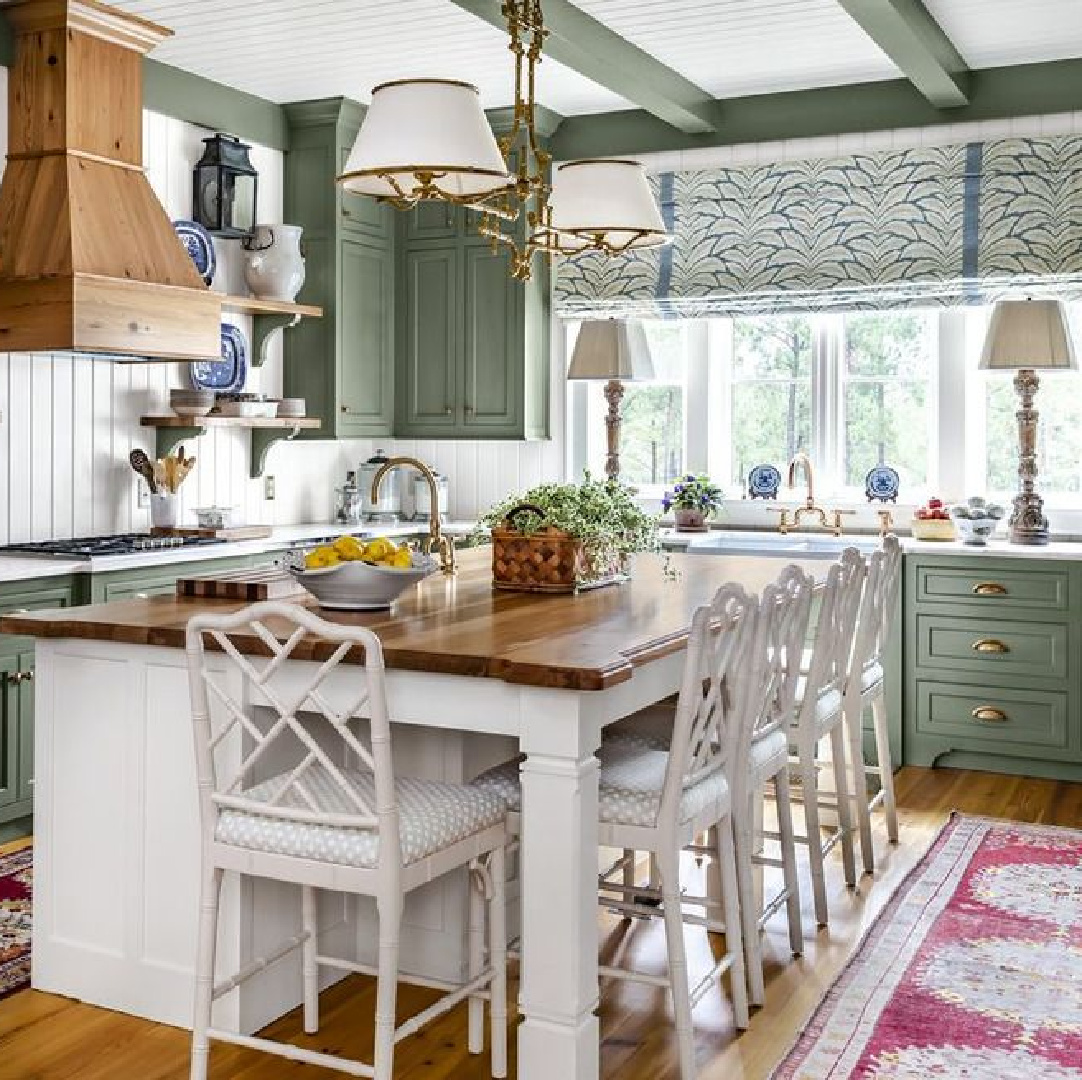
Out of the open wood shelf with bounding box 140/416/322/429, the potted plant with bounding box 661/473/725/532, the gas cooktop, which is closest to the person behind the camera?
the gas cooktop

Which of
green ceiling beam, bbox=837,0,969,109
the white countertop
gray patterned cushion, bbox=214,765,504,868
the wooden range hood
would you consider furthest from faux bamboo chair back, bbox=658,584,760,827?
the wooden range hood

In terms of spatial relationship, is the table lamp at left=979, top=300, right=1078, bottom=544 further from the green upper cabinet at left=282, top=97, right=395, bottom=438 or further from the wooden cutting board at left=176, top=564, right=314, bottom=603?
the wooden cutting board at left=176, top=564, right=314, bottom=603

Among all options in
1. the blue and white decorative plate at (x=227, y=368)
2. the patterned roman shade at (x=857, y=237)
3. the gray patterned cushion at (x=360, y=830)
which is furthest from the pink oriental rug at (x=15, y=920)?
the patterned roman shade at (x=857, y=237)

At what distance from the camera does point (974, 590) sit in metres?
5.37

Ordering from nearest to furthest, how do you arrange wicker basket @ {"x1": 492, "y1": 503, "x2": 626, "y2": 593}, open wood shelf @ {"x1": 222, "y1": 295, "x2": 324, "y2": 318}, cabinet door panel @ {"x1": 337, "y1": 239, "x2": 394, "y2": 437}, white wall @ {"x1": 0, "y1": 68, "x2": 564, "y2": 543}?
wicker basket @ {"x1": 492, "y1": 503, "x2": 626, "y2": 593}
white wall @ {"x1": 0, "y1": 68, "x2": 564, "y2": 543}
open wood shelf @ {"x1": 222, "y1": 295, "x2": 324, "y2": 318}
cabinet door panel @ {"x1": 337, "y1": 239, "x2": 394, "y2": 437}

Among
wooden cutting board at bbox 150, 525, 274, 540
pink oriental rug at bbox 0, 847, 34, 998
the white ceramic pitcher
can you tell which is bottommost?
pink oriental rug at bbox 0, 847, 34, 998

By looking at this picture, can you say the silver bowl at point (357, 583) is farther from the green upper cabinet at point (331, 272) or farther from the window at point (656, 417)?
the window at point (656, 417)

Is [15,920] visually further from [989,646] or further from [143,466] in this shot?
[989,646]

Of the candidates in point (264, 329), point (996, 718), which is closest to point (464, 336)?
point (264, 329)

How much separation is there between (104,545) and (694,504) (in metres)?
2.56

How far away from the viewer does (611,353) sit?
6227 mm

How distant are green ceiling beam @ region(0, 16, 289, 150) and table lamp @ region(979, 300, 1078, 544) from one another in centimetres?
319

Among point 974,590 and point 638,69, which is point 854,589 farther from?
point 638,69

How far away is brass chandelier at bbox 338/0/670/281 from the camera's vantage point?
3.06 metres
